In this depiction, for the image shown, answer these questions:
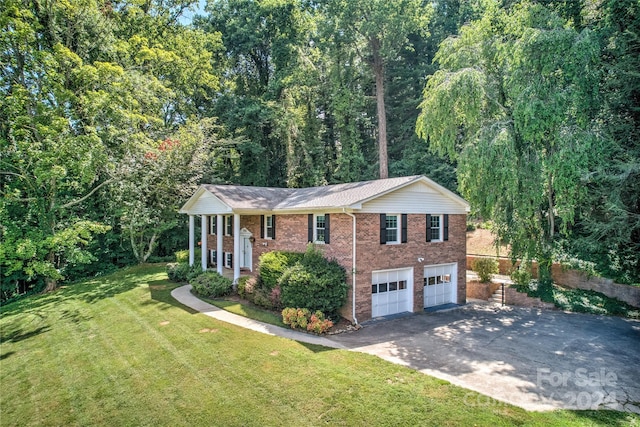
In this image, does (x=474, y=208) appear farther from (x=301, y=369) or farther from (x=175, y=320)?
(x=175, y=320)

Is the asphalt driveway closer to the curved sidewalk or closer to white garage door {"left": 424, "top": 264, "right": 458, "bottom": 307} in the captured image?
the curved sidewalk

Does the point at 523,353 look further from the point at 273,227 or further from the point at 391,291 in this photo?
the point at 273,227

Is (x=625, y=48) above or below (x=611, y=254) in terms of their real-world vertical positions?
above

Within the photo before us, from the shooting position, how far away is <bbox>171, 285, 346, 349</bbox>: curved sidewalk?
36.6ft

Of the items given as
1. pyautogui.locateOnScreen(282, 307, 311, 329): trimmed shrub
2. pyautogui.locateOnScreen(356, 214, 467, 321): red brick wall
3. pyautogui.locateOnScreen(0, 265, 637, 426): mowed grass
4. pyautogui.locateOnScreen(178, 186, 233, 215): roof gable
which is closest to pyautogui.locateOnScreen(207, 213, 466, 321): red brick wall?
pyautogui.locateOnScreen(356, 214, 467, 321): red brick wall

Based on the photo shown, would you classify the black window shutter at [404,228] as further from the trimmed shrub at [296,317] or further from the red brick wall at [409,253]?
the trimmed shrub at [296,317]

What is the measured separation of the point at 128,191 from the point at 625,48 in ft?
87.5

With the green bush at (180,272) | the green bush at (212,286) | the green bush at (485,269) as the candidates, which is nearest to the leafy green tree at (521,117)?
the green bush at (485,269)

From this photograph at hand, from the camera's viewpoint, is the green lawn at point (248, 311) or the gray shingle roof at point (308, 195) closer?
the green lawn at point (248, 311)

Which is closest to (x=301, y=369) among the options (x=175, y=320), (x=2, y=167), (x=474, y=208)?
(x=175, y=320)

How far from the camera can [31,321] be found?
14.9m

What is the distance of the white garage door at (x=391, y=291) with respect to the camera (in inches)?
545

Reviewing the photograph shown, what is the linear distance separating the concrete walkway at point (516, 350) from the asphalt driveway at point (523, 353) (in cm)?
2

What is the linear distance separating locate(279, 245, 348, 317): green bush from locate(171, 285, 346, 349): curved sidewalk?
116 centimetres
